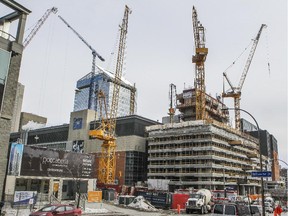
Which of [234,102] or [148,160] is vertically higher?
[234,102]

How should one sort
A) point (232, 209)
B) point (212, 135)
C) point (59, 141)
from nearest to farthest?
1. point (232, 209)
2. point (212, 135)
3. point (59, 141)

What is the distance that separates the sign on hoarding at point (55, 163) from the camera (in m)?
50.7

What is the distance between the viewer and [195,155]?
315 feet

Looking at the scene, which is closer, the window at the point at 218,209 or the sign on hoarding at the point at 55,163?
the window at the point at 218,209

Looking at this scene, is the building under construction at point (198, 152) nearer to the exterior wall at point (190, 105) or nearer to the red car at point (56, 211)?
the exterior wall at point (190, 105)

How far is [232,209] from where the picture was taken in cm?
2297

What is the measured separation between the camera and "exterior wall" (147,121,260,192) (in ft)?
306

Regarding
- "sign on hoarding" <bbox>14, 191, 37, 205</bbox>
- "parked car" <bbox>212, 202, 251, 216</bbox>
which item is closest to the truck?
"parked car" <bbox>212, 202, 251, 216</bbox>

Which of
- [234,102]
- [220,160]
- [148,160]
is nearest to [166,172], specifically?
[148,160]

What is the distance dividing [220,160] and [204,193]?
1972 inches

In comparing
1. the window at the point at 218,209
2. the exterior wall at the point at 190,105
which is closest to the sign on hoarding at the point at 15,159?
the window at the point at 218,209

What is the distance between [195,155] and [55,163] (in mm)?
52089

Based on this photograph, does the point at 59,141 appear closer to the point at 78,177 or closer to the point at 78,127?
the point at 78,127

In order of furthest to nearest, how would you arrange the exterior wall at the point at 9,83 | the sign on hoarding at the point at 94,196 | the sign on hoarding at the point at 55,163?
1. the sign on hoarding at the point at 55,163
2. the sign on hoarding at the point at 94,196
3. the exterior wall at the point at 9,83
